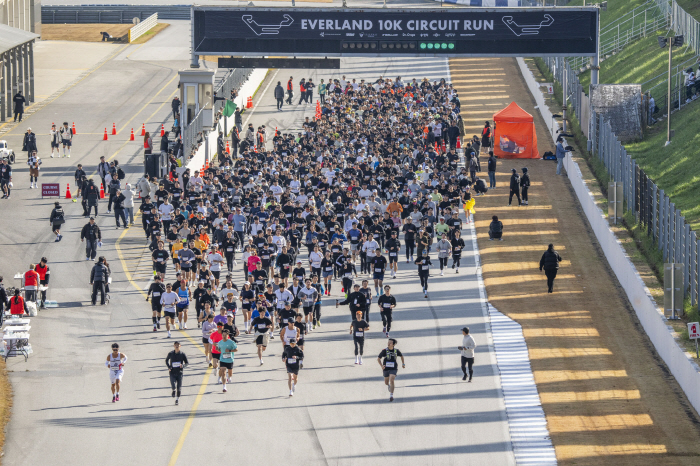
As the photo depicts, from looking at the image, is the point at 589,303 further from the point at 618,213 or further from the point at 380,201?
the point at 380,201

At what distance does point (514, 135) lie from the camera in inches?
1902

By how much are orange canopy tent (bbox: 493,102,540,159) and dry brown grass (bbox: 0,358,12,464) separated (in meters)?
27.3

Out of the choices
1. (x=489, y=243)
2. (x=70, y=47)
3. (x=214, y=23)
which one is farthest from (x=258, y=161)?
Result: (x=70, y=47)

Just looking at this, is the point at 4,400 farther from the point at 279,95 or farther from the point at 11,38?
the point at 279,95

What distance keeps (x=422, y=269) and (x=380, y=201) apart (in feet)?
22.7

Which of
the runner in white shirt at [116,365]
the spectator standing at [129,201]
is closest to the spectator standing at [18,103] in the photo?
the spectator standing at [129,201]

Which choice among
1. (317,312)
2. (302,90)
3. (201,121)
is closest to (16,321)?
(317,312)

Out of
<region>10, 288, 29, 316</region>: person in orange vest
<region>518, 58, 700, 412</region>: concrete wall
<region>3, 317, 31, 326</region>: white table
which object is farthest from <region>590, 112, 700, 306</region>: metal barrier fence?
<region>10, 288, 29, 316</region>: person in orange vest

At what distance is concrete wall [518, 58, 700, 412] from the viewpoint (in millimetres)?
23969

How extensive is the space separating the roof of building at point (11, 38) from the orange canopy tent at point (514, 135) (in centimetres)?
2431

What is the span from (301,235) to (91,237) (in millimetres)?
6498

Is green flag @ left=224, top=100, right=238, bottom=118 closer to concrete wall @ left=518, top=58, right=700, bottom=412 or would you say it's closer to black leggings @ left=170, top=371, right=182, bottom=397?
concrete wall @ left=518, top=58, right=700, bottom=412

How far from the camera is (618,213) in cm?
3541

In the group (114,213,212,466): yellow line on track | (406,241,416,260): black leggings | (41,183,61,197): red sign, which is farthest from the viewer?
(41,183,61,197): red sign
